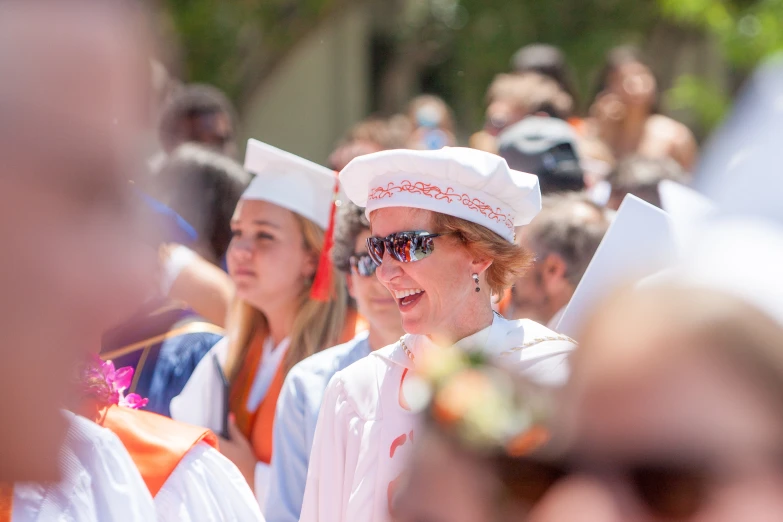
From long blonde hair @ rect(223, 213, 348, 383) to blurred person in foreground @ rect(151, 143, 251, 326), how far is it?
0.43m

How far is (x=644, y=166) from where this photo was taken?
4910 millimetres

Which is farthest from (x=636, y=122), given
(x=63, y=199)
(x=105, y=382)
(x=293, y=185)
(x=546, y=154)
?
(x=63, y=199)

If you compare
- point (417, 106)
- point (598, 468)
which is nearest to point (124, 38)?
point (598, 468)

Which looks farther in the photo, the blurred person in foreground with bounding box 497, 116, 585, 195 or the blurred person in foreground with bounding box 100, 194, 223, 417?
the blurred person in foreground with bounding box 497, 116, 585, 195

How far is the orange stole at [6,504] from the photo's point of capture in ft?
4.89

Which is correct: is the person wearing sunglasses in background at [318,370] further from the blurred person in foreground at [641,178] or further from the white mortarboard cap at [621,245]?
the blurred person in foreground at [641,178]

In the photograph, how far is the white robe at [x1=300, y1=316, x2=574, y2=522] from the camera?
2.59 m

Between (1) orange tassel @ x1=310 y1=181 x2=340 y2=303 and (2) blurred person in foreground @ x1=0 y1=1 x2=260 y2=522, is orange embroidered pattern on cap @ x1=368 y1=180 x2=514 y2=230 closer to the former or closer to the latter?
(1) orange tassel @ x1=310 y1=181 x2=340 y2=303

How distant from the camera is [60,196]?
1027 millimetres

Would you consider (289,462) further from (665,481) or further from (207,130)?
(207,130)

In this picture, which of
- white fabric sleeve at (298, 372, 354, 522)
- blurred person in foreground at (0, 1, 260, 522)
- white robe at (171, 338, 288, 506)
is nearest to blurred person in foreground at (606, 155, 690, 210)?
white robe at (171, 338, 288, 506)

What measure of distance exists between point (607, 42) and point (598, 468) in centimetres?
1398

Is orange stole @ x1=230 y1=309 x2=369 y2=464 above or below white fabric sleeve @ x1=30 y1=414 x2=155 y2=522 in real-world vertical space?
below

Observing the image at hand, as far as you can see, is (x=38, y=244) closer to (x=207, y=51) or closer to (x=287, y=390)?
(x=287, y=390)
